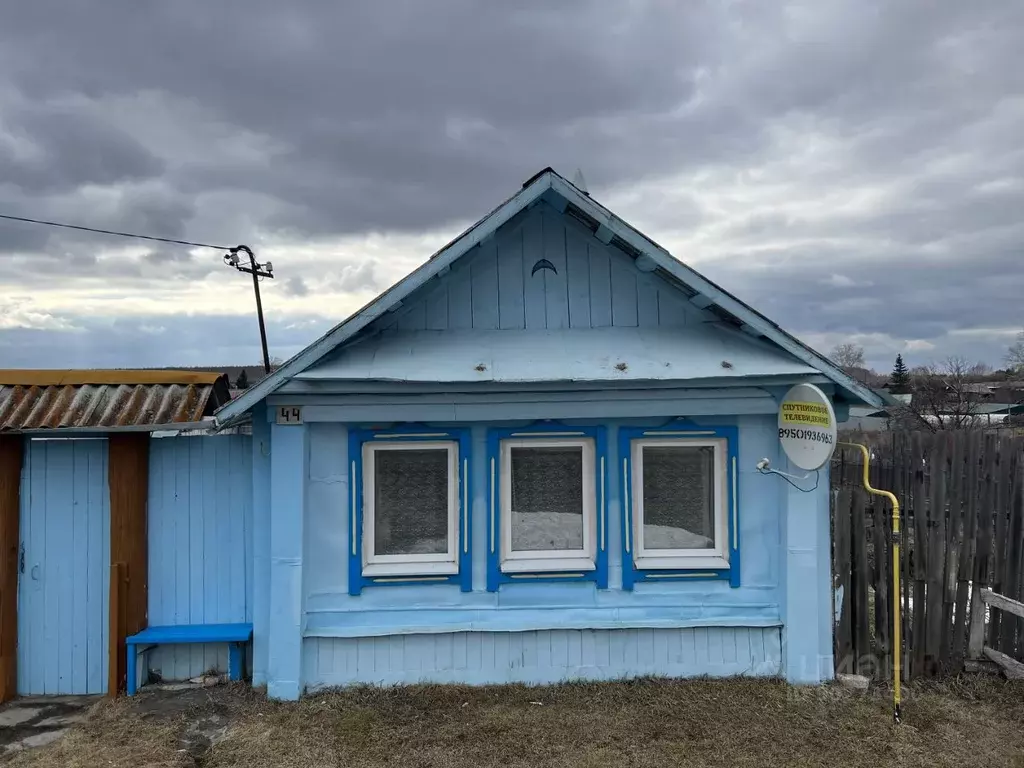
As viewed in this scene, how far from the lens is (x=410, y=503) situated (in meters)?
5.63

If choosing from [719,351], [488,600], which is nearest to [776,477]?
[719,351]

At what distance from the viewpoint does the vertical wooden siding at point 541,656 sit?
546 cm

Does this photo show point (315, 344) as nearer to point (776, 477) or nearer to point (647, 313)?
point (647, 313)

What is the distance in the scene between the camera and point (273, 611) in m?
5.33

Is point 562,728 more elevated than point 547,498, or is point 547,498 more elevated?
point 547,498

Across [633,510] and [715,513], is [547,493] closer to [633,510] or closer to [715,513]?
[633,510]

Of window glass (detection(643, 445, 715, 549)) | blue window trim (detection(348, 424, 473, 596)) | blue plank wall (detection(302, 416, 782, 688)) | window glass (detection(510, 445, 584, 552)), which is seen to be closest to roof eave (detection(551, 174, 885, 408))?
blue plank wall (detection(302, 416, 782, 688))

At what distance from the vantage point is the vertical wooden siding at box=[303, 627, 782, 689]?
546 centimetres

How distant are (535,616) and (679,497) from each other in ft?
5.22

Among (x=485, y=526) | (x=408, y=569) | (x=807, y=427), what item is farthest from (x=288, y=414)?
(x=807, y=427)

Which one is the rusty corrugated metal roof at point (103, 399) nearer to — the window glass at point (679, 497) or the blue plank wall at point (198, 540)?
the blue plank wall at point (198, 540)

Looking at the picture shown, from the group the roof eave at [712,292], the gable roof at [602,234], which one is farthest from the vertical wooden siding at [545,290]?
the roof eave at [712,292]

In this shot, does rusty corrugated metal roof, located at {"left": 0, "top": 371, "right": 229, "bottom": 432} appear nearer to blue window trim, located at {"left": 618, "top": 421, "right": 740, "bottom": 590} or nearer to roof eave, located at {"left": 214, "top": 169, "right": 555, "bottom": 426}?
roof eave, located at {"left": 214, "top": 169, "right": 555, "bottom": 426}

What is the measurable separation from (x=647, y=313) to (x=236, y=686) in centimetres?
464
